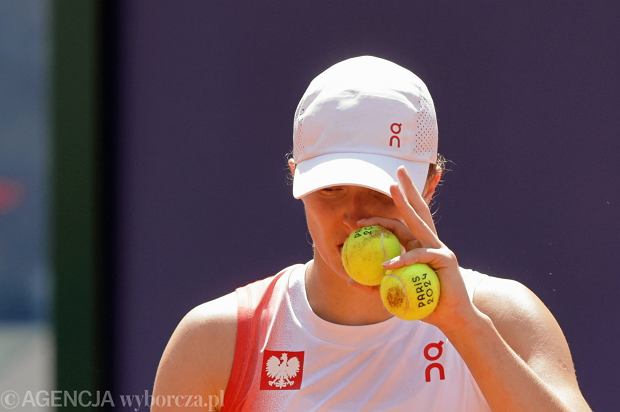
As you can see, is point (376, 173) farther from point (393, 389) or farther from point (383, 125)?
point (393, 389)

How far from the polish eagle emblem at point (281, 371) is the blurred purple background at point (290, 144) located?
45.7 inches

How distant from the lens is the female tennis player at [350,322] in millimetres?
2320

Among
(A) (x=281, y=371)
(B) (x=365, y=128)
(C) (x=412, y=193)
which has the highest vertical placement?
(B) (x=365, y=128)

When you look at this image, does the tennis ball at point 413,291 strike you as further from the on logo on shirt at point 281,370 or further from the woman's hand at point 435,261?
the on logo on shirt at point 281,370

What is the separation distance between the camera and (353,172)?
2289mm

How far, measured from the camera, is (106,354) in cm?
373

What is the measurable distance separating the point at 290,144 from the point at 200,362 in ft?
4.24

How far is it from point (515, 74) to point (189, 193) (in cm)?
109

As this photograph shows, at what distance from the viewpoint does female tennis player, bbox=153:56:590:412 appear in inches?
91.4

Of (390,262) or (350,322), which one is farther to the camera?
(350,322)

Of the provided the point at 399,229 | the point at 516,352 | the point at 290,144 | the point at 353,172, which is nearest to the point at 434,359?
the point at 516,352

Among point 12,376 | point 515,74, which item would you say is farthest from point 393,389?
point 12,376

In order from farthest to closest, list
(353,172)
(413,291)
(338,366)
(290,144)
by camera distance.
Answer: (290,144) < (338,366) < (353,172) < (413,291)

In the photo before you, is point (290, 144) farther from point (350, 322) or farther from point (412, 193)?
point (412, 193)
